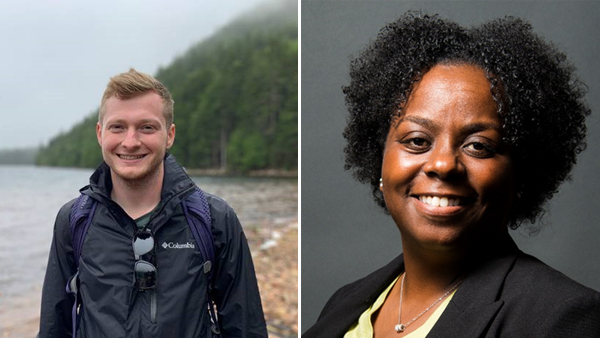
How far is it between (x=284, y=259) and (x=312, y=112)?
139 cm

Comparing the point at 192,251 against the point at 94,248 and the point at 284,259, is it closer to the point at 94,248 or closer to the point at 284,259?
the point at 94,248

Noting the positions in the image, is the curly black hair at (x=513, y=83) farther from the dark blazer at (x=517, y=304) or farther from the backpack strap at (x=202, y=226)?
the backpack strap at (x=202, y=226)

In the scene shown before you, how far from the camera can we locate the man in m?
2.12

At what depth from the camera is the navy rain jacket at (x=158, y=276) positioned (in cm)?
211

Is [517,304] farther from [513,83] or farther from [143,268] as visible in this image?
[143,268]

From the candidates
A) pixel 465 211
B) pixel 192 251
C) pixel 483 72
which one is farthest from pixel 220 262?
pixel 483 72

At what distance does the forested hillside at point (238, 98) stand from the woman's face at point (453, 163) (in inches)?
115

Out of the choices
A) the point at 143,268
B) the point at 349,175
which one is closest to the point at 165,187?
the point at 143,268

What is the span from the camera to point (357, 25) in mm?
3592

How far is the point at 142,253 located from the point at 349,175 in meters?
1.65

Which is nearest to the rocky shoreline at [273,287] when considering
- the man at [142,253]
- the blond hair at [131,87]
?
the man at [142,253]

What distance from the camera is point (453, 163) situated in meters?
1.58

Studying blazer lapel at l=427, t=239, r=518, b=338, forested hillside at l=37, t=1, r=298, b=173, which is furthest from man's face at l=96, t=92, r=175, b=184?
forested hillside at l=37, t=1, r=298, b=173

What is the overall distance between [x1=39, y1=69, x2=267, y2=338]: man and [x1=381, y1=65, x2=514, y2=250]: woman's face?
2.55 feet
